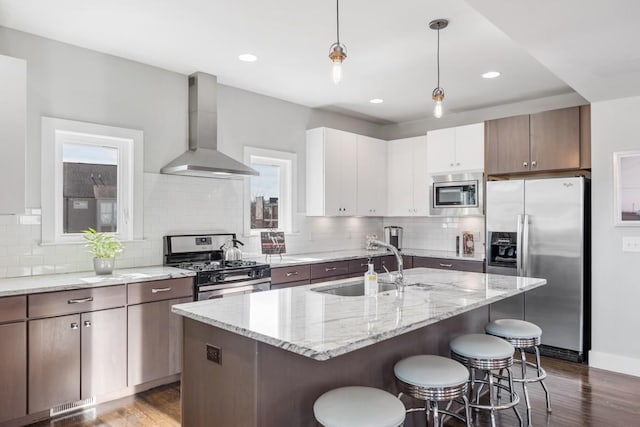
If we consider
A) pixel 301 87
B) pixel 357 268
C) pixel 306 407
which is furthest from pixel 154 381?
pixel 301 87

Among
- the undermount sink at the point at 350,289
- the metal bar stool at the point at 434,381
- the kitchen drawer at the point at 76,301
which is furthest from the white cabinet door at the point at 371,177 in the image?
the metal bar stool at the point at 434,381

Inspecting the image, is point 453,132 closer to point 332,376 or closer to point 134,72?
point 134,72

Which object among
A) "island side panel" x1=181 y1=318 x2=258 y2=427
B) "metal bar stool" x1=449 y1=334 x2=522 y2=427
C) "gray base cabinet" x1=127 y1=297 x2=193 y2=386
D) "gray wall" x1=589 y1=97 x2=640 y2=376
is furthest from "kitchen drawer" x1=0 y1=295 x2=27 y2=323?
"gray wall" x1=589 y1=97 x2=640 y2=376

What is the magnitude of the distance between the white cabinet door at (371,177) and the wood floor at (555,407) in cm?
279

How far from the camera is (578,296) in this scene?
13.0 ft

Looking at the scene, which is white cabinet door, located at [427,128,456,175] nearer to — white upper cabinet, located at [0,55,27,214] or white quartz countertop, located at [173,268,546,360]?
white quartz countertop, located at [173,268,546,360]

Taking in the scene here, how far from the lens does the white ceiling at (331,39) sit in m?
2.66

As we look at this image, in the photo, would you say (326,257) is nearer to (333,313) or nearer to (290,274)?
(290,274)

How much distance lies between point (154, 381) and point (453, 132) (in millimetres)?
4049

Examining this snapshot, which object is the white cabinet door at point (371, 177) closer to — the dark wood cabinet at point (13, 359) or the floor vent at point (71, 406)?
the floor vent at point (71, 406)

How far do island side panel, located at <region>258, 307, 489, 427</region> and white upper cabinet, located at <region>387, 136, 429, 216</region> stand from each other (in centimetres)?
308

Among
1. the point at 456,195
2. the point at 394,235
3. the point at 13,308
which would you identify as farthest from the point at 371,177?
the point at 13,308

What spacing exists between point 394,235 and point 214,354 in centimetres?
426

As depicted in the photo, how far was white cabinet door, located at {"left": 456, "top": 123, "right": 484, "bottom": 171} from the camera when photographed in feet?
15.9
